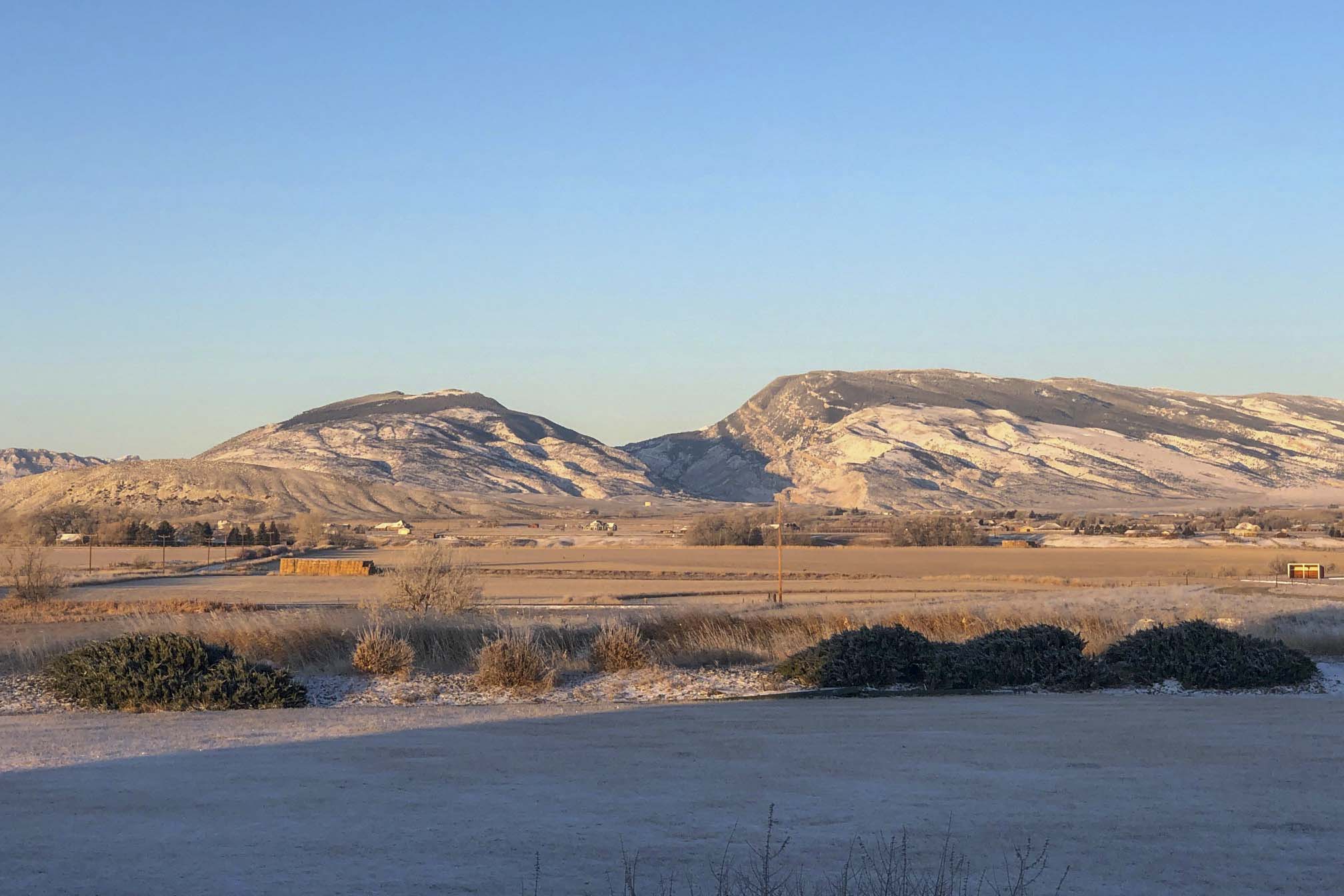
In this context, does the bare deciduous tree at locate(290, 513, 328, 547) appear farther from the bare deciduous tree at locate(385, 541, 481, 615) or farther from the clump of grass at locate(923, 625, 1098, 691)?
the clump of grass at locate(923, 625, 1098, 691)

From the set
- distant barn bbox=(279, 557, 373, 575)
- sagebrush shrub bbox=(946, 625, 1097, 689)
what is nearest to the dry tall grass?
sagebrush shrub bbox=(946, 625, 1097, 689)

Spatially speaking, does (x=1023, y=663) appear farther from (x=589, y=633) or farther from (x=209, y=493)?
(x=209, y=493)

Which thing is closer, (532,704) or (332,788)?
(332,788)

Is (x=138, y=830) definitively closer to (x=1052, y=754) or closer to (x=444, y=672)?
(x=1052, y=754)

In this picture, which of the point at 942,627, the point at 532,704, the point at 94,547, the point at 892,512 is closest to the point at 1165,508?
the point at 892,512

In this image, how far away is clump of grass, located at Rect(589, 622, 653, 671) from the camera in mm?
20297

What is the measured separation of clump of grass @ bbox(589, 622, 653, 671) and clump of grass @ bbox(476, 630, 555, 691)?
1366 mm

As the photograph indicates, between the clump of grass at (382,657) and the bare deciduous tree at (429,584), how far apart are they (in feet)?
39.0

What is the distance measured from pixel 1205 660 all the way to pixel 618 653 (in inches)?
345

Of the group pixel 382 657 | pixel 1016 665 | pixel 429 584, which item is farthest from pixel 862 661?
pixel 429 584

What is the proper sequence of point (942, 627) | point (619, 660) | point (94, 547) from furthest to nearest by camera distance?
1. point (94, 547)
2. point (942, 627)
3. point (619, 660)

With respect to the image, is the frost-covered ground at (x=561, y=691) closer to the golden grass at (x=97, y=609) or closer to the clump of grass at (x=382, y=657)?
the clump of grass at (x=382, y=657)

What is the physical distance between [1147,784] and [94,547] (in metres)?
95.6

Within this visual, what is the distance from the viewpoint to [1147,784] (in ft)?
35.3
